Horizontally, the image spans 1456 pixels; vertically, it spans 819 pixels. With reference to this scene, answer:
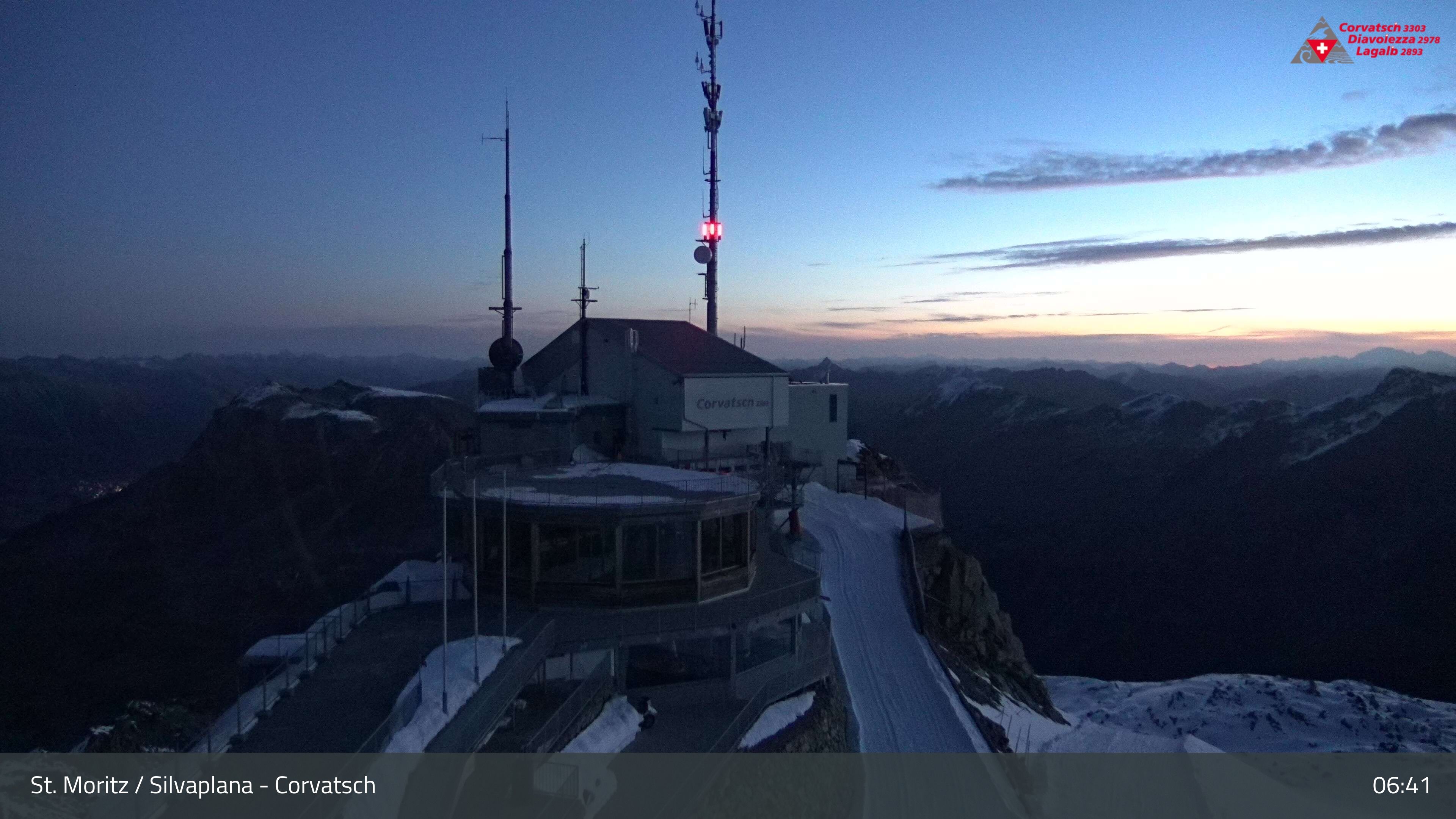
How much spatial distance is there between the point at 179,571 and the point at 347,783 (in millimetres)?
56548

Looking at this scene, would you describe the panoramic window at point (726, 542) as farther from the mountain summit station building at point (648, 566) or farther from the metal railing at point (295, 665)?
the metal railing at point (295, 665)

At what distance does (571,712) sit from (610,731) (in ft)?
3.92

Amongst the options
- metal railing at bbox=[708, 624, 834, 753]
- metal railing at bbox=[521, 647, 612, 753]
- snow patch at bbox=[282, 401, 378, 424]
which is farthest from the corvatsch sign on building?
snow patch at bbox=[282, 401, 378, 424]

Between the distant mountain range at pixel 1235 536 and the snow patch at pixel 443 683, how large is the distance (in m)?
31.1

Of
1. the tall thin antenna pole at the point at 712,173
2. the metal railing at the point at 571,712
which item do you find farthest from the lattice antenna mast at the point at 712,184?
the metal railing at the point at 571,712

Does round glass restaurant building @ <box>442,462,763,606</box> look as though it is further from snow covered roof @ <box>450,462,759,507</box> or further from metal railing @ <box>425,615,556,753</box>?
metal railing @ <box>425,615,556,753</box>

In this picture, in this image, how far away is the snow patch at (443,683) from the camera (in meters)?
11.0

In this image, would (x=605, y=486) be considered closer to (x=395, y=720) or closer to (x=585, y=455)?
(x=585, y=455)

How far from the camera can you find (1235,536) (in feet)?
250

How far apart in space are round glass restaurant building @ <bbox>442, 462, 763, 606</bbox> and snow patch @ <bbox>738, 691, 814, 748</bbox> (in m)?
2.60

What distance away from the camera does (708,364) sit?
28438mm

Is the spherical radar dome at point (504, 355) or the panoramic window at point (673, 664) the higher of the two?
the spherical radar dome at point (504, 355)

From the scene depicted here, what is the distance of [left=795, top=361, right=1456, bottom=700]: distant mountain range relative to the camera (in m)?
56.6

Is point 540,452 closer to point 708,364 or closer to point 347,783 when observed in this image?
point 708,364
